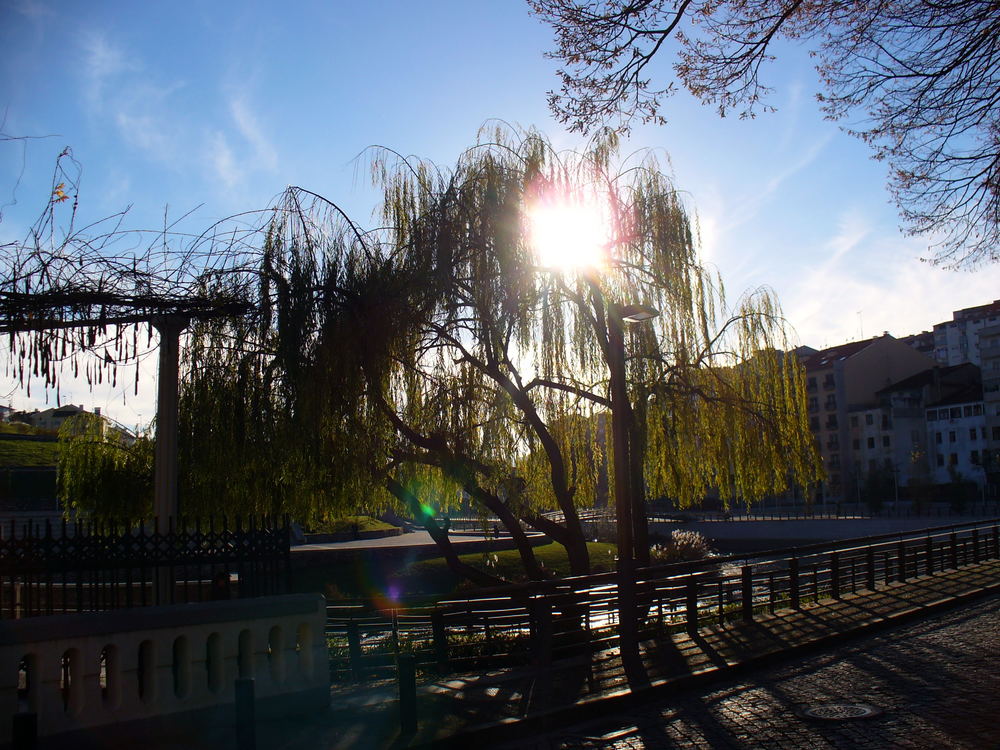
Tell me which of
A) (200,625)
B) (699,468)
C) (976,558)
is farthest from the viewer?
(976,558)

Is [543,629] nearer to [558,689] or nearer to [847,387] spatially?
[558,689]

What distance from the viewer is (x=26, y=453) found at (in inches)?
2813

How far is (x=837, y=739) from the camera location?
25.9ft

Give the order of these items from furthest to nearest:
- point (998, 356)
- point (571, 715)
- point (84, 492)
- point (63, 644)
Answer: point (998, 356), point (84, 492), point (571, 715), point (63, 644)

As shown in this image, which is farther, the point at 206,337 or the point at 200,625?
the point at 206,337

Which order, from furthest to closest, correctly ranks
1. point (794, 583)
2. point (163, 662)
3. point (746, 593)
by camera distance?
point (794, 583) < point (746, 593) < point (163, 662)

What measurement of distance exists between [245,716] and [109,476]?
22.6 m

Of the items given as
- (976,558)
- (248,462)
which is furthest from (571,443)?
(976,558)

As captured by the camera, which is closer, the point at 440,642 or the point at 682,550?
the point at 440,642

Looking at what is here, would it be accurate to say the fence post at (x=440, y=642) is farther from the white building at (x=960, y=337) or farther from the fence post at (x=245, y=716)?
the white building at (x=960, y=337)

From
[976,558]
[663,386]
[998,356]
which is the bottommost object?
[976,558]

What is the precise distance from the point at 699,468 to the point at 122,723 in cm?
1284

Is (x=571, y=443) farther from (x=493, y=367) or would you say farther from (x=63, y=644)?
(x=63, y=644)

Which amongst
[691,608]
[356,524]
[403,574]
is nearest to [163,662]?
[691,608]
